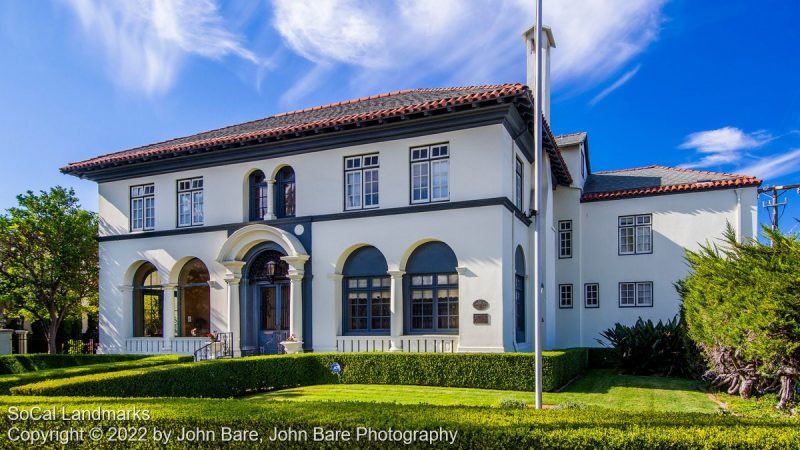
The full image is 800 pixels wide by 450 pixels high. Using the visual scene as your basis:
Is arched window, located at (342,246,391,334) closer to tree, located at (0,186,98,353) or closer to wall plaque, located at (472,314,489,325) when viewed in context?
wall plaque, located at (472,314,489,325)

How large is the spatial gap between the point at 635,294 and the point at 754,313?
11.9 metres

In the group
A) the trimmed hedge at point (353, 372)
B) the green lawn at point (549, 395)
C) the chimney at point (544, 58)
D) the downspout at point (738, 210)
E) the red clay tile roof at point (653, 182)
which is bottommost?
the green lawn at point (549, 395)

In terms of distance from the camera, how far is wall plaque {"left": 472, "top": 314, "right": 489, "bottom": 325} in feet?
50.7

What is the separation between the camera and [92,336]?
31266 mm

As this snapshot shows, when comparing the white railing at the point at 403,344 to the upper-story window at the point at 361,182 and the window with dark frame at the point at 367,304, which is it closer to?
the window with dark frame at the point at 367,304

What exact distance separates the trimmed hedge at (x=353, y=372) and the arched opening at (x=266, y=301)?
3.47m

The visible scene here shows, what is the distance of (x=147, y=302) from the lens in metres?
22.8

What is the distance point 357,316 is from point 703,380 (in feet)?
31.0

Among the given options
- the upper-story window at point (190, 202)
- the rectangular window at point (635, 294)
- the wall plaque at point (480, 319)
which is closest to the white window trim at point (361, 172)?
the wall plaque at point (480, 319)

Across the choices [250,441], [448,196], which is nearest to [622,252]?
[448,196]

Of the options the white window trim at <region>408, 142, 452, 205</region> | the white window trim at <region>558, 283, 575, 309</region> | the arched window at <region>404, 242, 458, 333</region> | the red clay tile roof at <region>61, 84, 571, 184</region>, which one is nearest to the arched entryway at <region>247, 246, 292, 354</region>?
the red clay tile roof at <region>61, 84, 571, 184</region>

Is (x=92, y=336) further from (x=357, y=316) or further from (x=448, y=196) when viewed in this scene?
(x=448, y=196)

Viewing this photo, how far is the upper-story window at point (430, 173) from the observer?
1647cm

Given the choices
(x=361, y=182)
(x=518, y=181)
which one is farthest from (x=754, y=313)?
(x=361, y=182)
